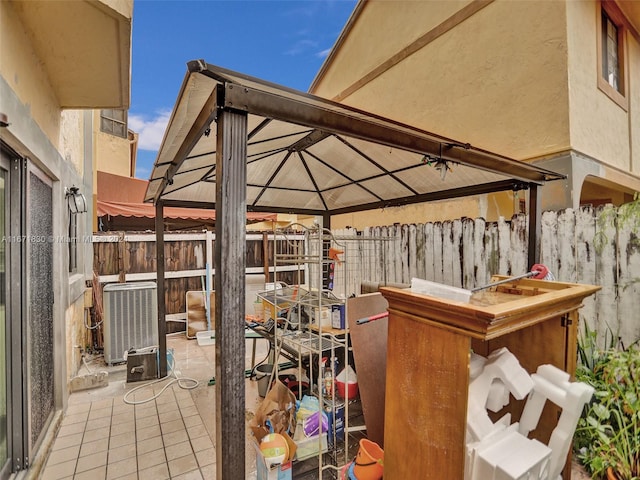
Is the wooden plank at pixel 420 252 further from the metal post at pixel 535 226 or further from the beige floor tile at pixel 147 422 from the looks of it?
the beige floor tile at pixel 147 422

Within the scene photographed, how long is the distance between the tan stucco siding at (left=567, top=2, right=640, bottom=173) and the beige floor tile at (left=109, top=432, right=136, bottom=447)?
5589 mm

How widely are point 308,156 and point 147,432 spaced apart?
3263 millimetres

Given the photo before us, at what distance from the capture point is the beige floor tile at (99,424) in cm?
283

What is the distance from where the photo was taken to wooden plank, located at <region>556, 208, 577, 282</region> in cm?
309

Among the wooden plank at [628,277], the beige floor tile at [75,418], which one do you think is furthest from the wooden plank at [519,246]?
the beige floor tile at [75,418]

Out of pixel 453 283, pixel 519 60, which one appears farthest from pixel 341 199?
pixel 519 60

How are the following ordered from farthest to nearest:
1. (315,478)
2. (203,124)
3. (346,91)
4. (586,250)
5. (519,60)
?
1. (346,91)
2. (519,60)
3. (586,250)
4. (315,478)
5. (203,124)

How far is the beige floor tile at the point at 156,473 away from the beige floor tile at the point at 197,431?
0.37 m

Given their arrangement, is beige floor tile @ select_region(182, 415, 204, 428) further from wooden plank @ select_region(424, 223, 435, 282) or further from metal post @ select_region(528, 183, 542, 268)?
metal post @ select_region(528, 183, 542, 268)

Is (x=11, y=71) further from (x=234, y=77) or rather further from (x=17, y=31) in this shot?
(x=234, y=77)

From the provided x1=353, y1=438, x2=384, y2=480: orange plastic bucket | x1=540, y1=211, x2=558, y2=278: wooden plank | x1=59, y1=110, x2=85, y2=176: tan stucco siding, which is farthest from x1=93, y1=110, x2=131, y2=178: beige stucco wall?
x1=540, y1=211, x2=558, y2=278: wooden plank

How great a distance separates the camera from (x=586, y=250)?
9.81 feet

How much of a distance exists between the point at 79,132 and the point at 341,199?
12.5 feet

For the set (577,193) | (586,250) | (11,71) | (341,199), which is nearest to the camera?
(11,71)
